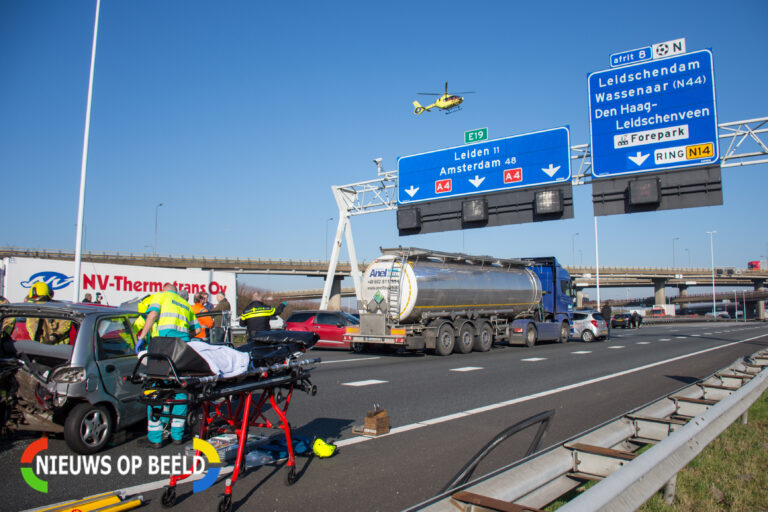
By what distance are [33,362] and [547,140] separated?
1855 centimetres

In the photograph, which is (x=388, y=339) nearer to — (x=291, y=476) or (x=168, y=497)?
(x=291, y=476)

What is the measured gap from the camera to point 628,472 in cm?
279

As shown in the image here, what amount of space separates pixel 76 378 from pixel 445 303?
14593 mm

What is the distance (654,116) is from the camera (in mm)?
18125

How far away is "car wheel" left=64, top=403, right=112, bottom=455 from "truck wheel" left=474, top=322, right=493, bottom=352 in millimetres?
16039

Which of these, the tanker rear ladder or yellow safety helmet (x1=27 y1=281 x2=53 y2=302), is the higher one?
the tanker rear ladder

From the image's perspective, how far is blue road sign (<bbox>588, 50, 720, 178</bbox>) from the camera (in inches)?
693

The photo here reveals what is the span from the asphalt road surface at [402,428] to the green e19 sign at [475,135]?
33.5 feet

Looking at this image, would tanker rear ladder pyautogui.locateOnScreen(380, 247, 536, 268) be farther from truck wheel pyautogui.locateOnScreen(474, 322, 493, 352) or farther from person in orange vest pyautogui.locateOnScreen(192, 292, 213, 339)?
person in orange vest pyautogui.locateOnScreen(192, 292, 213, 339)

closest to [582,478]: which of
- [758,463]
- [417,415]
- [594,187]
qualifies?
[758,463]

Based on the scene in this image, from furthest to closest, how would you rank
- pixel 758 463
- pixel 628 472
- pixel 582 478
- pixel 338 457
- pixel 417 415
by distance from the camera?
pixel 417 415, pixel 338 457, pixel 758 463, pixel 582 478, pixel 628 472

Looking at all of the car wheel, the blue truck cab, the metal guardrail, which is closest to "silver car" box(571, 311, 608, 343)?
the blue truck cab

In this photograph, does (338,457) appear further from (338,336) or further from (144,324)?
(338,336)

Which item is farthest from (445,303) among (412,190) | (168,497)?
(168,497)
